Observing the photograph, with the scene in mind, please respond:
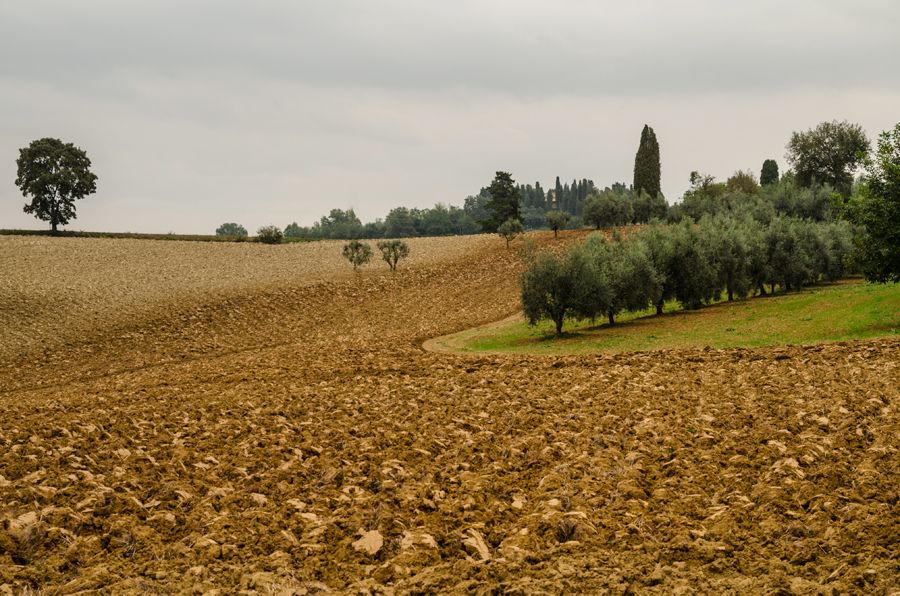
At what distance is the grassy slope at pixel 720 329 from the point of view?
28.3 metres

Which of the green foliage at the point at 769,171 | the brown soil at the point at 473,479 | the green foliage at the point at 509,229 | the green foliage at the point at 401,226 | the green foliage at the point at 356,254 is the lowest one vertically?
the brown soil at the point at 473,479

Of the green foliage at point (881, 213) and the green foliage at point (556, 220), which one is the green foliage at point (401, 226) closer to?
the green foliage at point (556, 220)

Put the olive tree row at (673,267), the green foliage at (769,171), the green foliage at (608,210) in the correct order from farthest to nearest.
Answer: the green foliage at (769,171) → the green foliage at (608,210) → the olive tree row at (673,267)

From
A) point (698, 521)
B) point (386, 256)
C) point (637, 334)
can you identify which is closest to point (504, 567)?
point (698, 521)

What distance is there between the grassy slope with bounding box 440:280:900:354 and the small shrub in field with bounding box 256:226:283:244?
60.9 meters

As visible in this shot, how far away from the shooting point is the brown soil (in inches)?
270

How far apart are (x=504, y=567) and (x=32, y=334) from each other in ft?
147

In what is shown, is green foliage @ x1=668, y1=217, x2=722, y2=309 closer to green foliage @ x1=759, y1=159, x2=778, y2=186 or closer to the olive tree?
the olive tree

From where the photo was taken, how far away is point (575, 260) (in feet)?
118

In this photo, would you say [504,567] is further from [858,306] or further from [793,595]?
[858,306]

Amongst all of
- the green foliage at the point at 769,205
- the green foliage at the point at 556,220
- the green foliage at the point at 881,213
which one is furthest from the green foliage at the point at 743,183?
the green foliage at the point at 881,213

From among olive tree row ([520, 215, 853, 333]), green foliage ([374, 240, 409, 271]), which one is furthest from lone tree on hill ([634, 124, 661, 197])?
green foliage ([374, 240, 409, 271])

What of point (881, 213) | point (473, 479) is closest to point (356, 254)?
point (881, 213)

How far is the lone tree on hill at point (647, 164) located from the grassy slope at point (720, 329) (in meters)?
67.9
